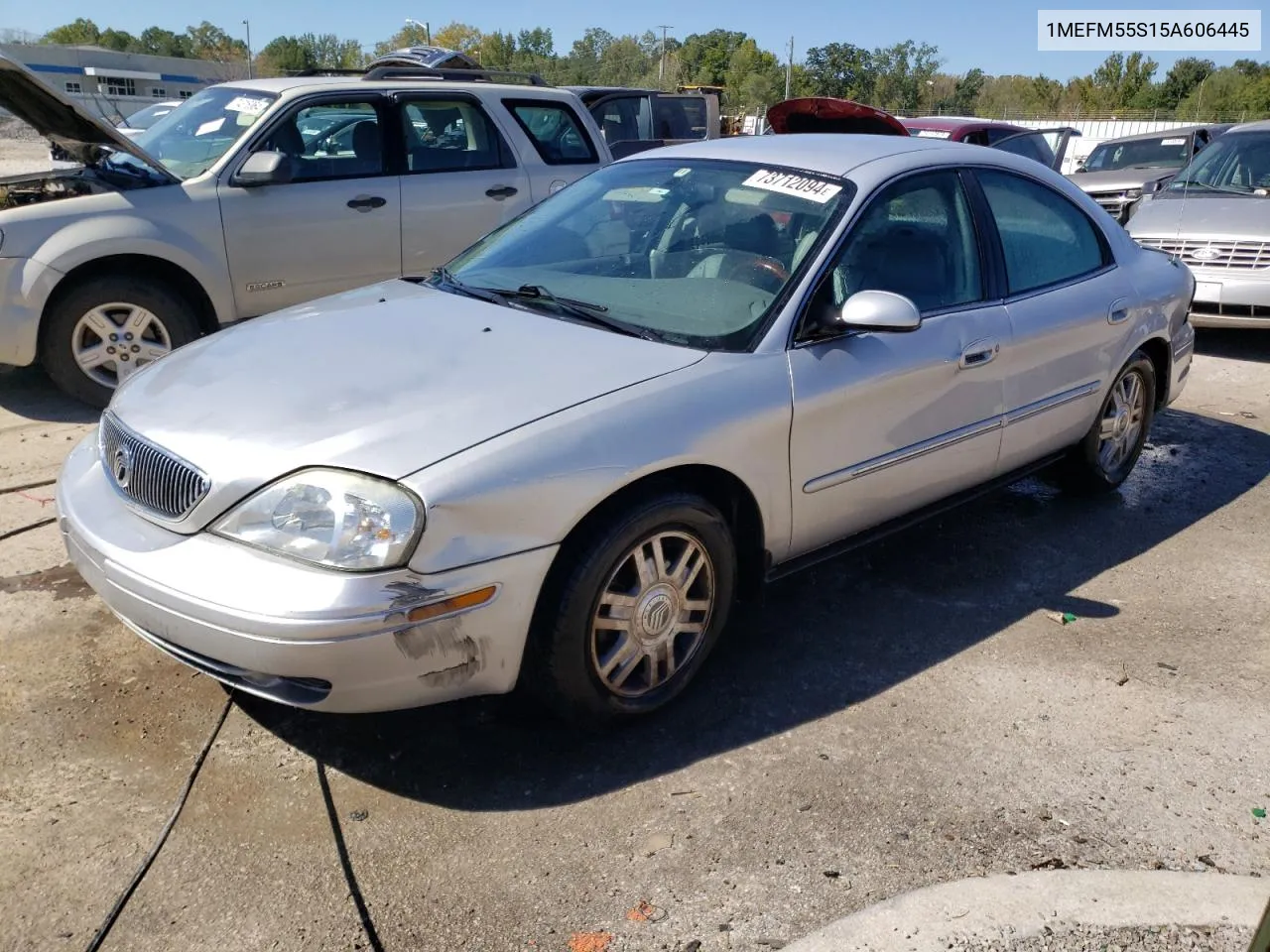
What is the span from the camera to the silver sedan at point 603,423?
2674mm

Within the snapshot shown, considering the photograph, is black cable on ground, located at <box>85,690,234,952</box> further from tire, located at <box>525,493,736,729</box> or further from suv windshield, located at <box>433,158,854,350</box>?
suv windshield, located at <box>433,158,854,350</box>

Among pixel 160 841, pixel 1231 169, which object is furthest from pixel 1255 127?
pixel 160 841

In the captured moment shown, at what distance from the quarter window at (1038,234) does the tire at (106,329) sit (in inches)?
170

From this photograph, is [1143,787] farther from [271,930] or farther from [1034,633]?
[271,930]

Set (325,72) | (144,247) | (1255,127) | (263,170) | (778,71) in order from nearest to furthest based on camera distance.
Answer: (144,247), (263,170), (325,72), (1255,127), (778,71)

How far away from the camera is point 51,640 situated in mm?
3605

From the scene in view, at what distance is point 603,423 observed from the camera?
2.93m

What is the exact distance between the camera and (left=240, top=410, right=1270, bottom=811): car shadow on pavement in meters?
3.05

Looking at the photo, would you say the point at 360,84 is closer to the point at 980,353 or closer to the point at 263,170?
the point at 263,170

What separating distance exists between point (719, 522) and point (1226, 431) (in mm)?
4560

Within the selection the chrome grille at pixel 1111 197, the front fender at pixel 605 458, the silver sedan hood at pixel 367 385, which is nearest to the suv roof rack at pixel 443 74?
the silver sedan hood at pixel 367 385

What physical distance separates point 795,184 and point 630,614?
5.46 feet

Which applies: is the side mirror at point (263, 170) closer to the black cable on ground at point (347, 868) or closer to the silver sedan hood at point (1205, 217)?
the black cable on ground at point (347, 868)

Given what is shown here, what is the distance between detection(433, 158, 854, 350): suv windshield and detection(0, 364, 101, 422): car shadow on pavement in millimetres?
2917
